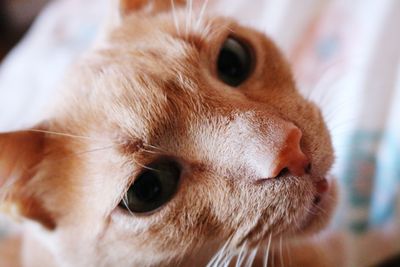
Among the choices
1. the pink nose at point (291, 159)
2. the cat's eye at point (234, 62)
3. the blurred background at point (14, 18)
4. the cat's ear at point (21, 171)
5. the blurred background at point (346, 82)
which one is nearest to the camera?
the pink nose at point (291, 159)

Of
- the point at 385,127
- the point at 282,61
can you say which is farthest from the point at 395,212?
the point at 282,61

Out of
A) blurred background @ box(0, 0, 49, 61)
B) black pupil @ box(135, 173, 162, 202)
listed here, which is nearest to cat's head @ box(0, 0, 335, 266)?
black pupil @ box(135, 173, 162, 202)

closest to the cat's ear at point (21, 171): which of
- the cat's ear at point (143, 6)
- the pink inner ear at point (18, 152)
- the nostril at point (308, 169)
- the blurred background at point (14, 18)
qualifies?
the pink inner ear at point (18, 152)

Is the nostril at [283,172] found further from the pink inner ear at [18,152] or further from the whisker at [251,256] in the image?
the pink inner ear at [18,152]

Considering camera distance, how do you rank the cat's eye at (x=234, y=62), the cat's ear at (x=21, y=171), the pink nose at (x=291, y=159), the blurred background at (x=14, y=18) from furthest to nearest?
the blurred background at (x=14, y=18), the cat's eye at (x=234, y=62), the cat's ear at (x=21, y=171), the pink nose at (x=291, y=159)

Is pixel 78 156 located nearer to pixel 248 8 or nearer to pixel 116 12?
pixel 116 12

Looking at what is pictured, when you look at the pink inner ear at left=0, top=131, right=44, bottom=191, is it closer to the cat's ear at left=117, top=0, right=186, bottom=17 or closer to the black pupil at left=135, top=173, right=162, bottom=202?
the black pupil at left=135, top=173, right=162, bottom=202

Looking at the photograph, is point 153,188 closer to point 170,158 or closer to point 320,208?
point 170,158
